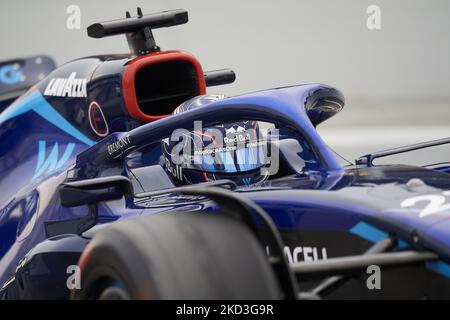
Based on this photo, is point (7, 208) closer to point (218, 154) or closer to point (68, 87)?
point (68, 87)

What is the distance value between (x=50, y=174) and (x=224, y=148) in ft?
3.21

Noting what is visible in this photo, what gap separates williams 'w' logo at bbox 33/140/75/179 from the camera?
3.99 m

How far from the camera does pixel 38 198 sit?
3.49m

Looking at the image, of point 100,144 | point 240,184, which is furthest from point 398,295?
point 100,144

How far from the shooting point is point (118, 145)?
3295 mm

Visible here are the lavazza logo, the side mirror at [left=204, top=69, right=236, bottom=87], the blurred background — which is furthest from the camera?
the blurred background

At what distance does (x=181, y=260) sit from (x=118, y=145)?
1387 mm

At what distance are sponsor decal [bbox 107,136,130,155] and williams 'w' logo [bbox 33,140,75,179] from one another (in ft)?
2.30

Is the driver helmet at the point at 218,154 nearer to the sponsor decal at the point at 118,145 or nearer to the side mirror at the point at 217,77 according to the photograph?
the sponsor decal at the point at 118,145

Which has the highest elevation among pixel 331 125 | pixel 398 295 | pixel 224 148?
pixel 224 148

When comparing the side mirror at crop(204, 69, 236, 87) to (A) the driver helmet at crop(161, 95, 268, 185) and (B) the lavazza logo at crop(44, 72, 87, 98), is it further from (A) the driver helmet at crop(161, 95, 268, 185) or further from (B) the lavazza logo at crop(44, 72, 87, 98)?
(A) the driver helmet at crop(161, 95, 268, 185)

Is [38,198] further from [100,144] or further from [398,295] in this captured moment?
[398,295]

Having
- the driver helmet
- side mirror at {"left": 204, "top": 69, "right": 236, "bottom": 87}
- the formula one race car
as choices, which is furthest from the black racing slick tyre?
side mirror at {"left": 204, "top": 69, "right": 236, "bottom": 87}

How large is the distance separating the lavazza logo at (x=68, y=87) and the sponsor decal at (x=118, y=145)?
83 centimetres
